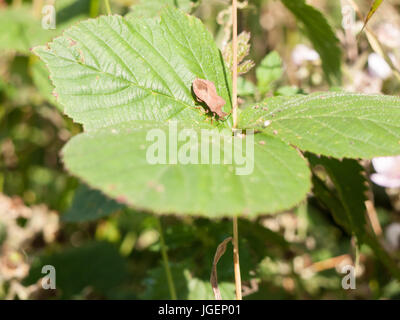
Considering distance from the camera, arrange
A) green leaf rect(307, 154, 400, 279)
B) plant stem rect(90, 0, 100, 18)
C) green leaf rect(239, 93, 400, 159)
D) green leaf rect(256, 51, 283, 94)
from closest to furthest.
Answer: green leaf rect(239, 93, 400, 159), green leaf rect(307, 154, 400, 279), green leaf rect(256, 51, 283, 94), plant stem rect(90, 0, 100, 18)

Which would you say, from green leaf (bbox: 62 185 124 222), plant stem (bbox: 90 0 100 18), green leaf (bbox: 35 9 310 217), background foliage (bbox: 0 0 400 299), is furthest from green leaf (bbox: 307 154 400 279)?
plant stem (bbox: 90 0 100 18)

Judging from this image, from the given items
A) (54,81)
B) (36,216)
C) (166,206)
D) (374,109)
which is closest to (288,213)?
(36,216)

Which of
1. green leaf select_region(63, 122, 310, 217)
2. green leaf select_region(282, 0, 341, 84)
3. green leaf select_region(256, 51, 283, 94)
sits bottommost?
green leaf select_region(63, 122, 310, 217)

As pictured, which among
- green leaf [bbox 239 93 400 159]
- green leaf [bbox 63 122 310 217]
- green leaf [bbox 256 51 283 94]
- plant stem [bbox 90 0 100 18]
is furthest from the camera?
plant stem [bbox 90 0 100 18]

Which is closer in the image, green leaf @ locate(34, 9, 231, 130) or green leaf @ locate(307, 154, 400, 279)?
green leaf @ locate(34, 9, 231, 130)

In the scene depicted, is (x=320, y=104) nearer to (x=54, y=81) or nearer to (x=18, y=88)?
(x=54, y=81)

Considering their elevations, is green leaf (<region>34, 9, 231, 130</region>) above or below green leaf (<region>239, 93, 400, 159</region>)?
above

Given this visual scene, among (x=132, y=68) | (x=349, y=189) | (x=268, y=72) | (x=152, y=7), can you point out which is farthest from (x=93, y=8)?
Answer: (x=349, y=189)

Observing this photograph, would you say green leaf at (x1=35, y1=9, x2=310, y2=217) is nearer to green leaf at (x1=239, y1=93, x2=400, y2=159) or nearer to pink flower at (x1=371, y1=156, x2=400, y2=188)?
green leaf at (x1=239, y1=93, x2=400, y2=159)
